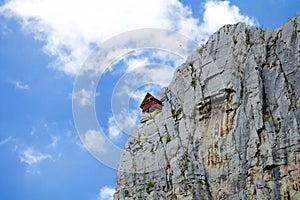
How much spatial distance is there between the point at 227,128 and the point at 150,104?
18.1 m

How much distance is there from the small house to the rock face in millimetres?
1217

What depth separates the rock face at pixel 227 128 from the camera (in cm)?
4691

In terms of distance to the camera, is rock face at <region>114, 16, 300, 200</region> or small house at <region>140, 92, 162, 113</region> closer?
rock face at <region>114, 16, 300, 200</region>

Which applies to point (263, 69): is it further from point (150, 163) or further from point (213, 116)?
point (150, 163)

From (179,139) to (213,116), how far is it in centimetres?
562

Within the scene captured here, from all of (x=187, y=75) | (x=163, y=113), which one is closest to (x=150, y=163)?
(x=163, y=113)

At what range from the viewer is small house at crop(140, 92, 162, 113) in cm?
6650

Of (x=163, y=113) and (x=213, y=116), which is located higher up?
(x=163, y=113)

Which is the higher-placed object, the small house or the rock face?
the small house

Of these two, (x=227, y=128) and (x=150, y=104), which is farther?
(x=150, y=104)

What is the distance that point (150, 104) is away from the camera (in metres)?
68.1

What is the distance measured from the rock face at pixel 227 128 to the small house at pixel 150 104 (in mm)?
1217

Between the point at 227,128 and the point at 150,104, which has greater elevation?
the point at 150,104

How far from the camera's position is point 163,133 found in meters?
61.1
